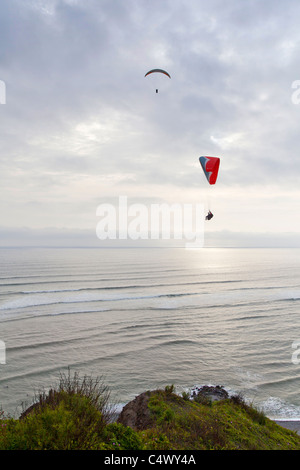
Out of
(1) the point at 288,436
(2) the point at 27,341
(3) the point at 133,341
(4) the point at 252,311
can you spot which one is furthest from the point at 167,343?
(4) the point at 252,311

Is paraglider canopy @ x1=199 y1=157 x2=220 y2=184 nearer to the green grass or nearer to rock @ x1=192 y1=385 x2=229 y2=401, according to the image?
rock @ x1=192 y1=385 x2=229 y2=401

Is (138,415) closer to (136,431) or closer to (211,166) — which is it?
(136,431)

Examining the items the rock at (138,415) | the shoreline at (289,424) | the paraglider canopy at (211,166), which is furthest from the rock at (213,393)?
the paraglider canopy at (211,166)

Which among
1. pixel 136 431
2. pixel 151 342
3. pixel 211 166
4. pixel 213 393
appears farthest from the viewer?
pixel 151 342

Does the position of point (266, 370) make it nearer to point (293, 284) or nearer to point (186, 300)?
point (186, 300)

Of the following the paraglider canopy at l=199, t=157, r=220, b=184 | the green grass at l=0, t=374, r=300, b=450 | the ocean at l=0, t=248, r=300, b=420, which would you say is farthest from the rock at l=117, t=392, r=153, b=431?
the paraglider canopy at l=199, t=157, r=220, b=184

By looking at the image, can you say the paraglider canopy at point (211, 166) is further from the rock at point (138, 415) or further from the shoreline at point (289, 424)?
the rock at point (138, 415)

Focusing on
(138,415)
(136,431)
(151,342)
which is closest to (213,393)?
(138,415)
